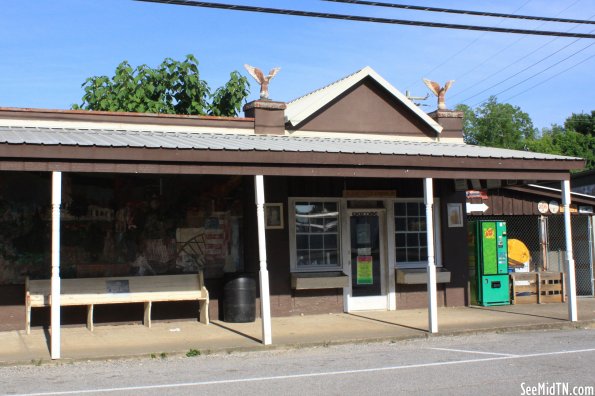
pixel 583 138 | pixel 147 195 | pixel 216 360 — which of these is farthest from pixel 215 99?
pixel 583 138

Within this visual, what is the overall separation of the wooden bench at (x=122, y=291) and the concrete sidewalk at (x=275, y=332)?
482 mm

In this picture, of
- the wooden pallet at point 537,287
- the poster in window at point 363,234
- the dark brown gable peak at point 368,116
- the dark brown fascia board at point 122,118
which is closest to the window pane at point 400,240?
the poster in window at point 363,234

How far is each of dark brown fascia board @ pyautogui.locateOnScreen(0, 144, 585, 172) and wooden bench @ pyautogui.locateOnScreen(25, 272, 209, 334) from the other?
3.28 metres

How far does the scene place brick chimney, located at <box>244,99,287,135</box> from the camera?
14891mm

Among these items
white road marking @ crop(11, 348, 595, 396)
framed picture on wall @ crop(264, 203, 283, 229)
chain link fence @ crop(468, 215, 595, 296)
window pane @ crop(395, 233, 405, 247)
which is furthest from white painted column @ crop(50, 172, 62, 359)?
chain link fence @ crop(468, 215, 595, 296)

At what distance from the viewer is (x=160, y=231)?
13.5 meters

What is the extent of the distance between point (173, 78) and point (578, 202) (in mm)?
16706

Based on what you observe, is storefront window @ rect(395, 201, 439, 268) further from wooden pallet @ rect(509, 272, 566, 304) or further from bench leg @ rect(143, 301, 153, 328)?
bench leg @ rect(143, 301, 153, 328)

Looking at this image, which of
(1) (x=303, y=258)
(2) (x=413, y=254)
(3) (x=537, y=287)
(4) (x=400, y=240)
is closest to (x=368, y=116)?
(4) (x=400, y=240)

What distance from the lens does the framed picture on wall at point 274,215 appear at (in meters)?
14.3

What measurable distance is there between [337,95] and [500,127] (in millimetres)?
48970

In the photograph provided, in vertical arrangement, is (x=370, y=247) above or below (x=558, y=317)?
above

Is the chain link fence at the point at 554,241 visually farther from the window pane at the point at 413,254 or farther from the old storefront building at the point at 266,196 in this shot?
the old storefront building at the point at 266,196

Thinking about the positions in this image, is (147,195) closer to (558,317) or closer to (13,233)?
(13,233)
